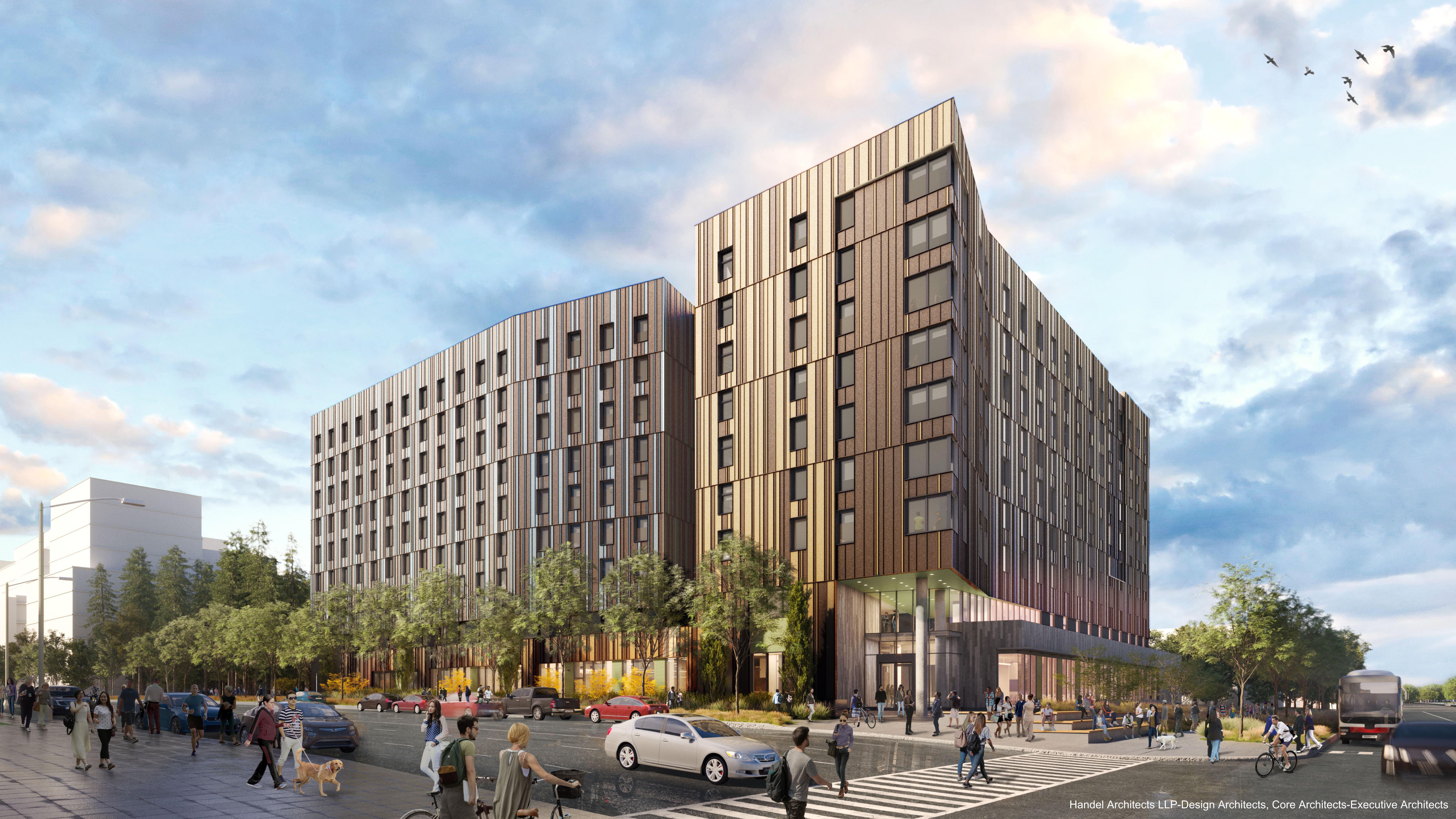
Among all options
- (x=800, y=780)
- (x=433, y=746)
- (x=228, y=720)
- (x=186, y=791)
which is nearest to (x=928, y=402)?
(x=228, y=720)

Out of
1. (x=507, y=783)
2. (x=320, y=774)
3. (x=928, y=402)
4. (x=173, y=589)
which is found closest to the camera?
(x=507, y=783)

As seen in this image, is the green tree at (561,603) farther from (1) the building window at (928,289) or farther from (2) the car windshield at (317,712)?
(2) the car windshield at (317,712)

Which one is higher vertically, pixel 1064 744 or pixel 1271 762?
pixel 1271 762

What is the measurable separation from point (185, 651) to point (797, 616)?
8008 centimetres

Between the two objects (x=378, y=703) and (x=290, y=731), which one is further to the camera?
(x=378, y=703)

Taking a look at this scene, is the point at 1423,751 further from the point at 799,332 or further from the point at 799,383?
the point at 799,332

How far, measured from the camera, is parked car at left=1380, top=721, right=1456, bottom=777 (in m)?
25.9

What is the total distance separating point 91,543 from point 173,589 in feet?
44.0

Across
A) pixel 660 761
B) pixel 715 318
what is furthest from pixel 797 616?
pixel 660 761

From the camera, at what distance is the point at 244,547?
129m

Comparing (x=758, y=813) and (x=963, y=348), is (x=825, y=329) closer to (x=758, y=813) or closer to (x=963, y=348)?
(x=963, y=348)

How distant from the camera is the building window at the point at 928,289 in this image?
5266 centimetres

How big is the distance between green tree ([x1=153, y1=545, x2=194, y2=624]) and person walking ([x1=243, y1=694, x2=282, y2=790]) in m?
115

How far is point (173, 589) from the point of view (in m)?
128
